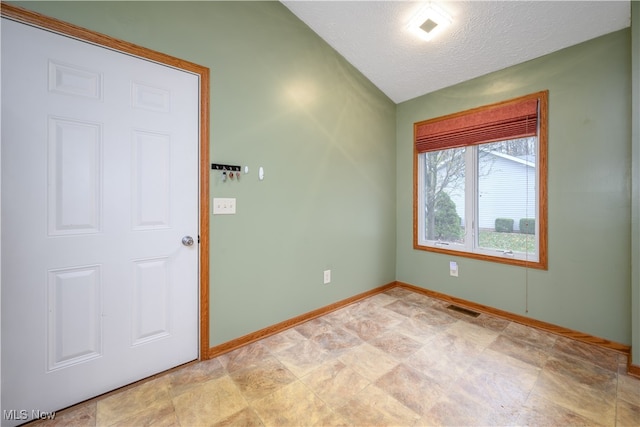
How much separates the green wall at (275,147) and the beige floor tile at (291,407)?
0.66m

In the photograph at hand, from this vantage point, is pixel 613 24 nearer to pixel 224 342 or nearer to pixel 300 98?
pixel 300 98

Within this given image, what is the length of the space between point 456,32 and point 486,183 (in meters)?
1.47

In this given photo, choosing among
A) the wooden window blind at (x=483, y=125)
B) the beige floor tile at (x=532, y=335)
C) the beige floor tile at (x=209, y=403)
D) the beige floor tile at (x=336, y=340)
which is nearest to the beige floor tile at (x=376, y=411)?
the beige floor tile at (x=336, y=340)

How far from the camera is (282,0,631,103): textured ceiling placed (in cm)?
195

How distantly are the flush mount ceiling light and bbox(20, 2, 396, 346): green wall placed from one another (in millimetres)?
835

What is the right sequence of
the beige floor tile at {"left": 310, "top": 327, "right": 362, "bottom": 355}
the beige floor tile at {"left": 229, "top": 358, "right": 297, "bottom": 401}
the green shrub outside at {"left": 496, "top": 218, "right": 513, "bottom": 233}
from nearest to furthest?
Result: the beige floor tile at {"left": 229, "top": 358, "right": 297, "bottom": 401} < the beige floor tile at {"left": 310, "top": 327, "right": 362, "bottom": 355} < the green shrub outside at {"left": 496, "top": 218, "right": 513, "bottom": 233}

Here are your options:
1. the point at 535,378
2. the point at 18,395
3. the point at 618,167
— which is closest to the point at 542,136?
the point at 618,167

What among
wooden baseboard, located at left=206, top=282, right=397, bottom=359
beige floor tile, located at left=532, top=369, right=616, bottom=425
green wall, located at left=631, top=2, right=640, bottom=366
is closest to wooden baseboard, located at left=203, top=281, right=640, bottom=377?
wooden baseboard, located at left=206, top=282, right=397, bottom=359

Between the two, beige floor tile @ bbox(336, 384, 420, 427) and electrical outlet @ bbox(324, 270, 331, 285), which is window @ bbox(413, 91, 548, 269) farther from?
beige floor tile @ bbox(336, 384, 420, 427)

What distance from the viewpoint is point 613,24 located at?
1.96m

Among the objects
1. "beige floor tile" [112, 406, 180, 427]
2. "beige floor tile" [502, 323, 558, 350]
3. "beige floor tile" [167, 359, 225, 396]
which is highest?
"beige floor tile" [502, 323, 558, 350]

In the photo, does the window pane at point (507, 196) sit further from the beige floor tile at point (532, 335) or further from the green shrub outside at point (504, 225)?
the beige floor tile at point (532, 335)

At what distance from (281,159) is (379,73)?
1621 millimetres

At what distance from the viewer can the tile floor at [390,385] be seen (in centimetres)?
139
